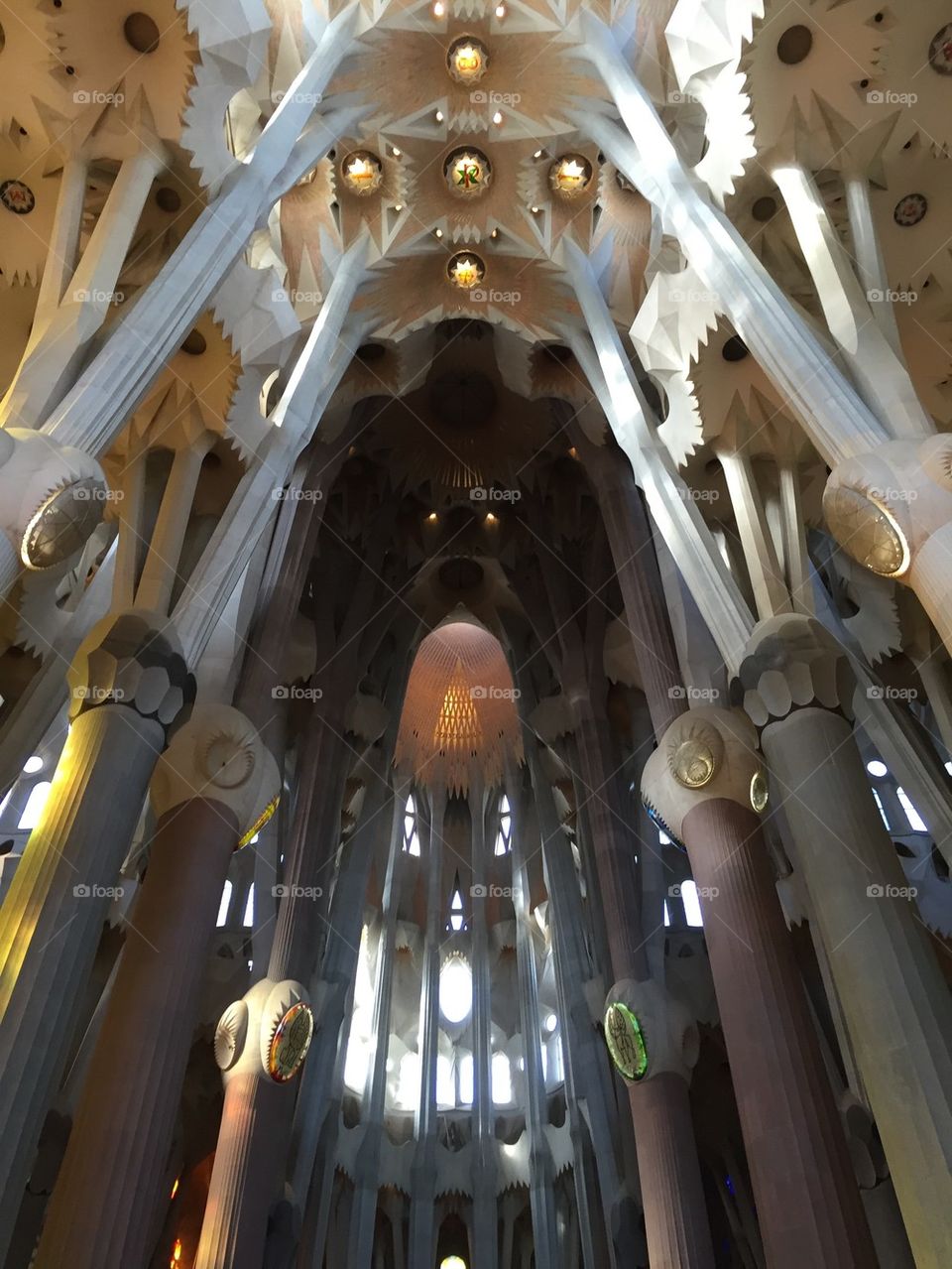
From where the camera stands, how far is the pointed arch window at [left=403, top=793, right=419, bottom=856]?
891 inches

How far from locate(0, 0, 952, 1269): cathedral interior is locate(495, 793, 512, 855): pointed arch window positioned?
1.85 m

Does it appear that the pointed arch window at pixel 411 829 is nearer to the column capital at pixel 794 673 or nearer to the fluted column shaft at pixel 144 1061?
the fluted column shaft at pixel 144 1061

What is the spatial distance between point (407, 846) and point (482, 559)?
720 cm

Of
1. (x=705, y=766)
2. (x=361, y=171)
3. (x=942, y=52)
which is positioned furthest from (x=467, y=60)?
(x=705, y=766)

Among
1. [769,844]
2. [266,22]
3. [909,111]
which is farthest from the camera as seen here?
[769,844]

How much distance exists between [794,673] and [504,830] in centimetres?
1569

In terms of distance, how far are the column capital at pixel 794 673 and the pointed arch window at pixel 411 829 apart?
15044 millimetres

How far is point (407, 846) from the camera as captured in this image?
2269 centimetres

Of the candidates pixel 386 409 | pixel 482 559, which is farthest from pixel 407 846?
pixel 386 409

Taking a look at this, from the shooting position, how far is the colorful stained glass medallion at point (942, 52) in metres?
7.59

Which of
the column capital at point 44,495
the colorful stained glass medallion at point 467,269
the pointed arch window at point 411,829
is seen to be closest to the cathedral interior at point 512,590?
the column capital at point 44,495

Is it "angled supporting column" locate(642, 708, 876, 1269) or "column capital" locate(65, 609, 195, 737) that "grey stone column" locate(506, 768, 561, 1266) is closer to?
"angled supporting column" locate(642, 708, 876, 1269)

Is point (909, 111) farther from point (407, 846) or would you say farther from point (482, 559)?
point (407, 846)

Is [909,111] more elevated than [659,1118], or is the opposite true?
[909,111]
